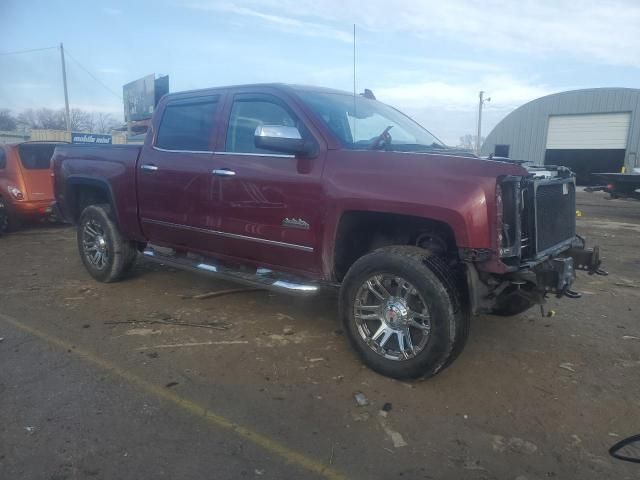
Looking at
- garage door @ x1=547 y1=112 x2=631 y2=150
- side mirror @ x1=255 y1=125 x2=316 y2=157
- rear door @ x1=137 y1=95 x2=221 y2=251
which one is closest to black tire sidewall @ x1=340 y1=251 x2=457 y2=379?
side mirror @ x1=255 y1=125 x2=316 y2=157

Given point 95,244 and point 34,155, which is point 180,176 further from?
point 34,155

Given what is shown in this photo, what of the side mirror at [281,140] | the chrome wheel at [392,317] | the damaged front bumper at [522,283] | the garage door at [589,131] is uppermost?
the garage door at [589,131]

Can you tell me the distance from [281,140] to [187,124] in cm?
Result: 160

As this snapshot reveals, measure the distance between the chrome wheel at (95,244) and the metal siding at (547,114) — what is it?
26294 millimetres

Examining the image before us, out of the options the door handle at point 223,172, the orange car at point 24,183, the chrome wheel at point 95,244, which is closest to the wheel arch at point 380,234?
the door handle at point 223,172

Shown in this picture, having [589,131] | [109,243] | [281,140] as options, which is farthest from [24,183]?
[589,131]

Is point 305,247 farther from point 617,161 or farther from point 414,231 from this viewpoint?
point 617,161

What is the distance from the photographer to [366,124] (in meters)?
4.20

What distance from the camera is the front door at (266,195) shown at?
3729 mm

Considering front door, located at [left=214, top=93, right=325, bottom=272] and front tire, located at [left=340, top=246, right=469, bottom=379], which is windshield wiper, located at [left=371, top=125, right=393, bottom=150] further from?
front tire, located at [left=340, top=246, right=469, bottom=379]

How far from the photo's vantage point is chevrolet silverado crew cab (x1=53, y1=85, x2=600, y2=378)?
10.3ft

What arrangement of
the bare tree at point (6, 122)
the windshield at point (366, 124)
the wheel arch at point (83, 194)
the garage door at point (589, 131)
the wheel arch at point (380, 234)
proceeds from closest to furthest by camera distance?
1. the wheel arch at point (380, 234)
2. the windshield at point (366, 124)
3. the wheel arch at point (83, 194)
4. the garage door at point (589, 131)
5. the bare tree at point (6, 122)

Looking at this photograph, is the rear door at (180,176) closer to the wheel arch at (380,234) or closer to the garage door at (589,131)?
the wheel arch at (380,234)

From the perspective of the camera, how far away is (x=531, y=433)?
282cm
